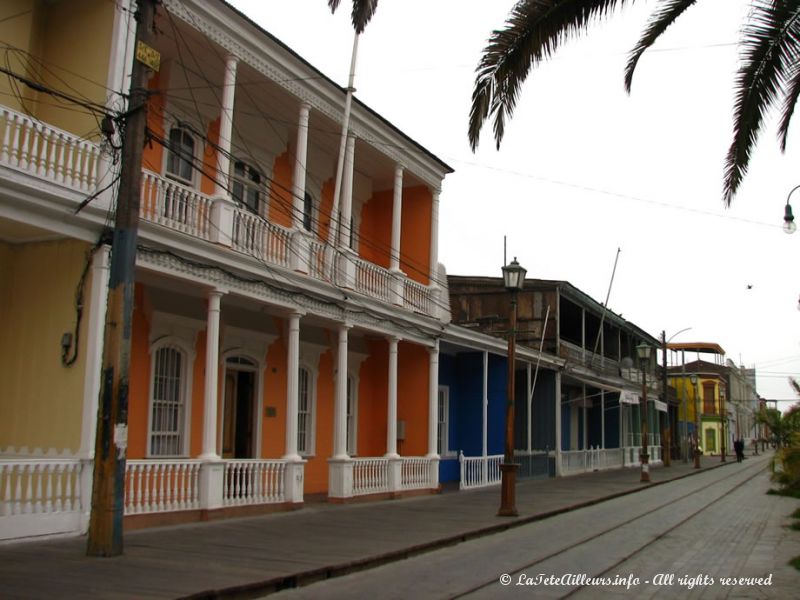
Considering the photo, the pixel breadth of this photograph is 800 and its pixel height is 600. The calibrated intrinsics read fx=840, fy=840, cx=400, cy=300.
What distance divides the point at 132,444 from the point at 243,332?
372 centimetres

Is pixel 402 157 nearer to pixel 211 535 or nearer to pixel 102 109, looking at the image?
pixel 102 109

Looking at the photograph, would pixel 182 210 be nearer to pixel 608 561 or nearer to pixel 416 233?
pixel 608 561

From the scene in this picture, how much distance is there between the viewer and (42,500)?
11422mm

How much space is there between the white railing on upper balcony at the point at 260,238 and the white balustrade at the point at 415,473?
6.64 metres

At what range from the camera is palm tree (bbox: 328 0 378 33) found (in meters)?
12.0

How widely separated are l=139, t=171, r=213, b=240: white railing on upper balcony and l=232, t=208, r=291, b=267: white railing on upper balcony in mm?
736

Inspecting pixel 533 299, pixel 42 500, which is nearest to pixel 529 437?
pixel 533 299

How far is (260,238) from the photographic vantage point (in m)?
16.0

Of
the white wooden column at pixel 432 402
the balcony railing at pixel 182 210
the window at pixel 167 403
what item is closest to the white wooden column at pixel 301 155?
the balcony railing at pixel 182 210

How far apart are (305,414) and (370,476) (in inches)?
86.1

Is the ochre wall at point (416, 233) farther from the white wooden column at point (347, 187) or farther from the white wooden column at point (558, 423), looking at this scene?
the white wooden column at point (558, 423)

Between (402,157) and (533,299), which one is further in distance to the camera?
(533,299)

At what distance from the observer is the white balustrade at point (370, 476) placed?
18.8 metres

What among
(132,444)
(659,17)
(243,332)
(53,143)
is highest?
(659,17)
